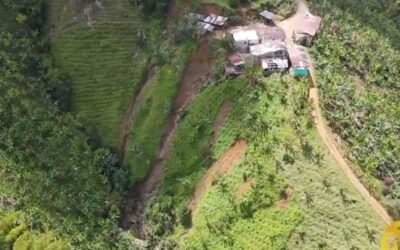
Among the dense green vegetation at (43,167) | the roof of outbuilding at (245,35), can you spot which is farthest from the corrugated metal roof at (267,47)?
the dense green vegetation at (43,167)

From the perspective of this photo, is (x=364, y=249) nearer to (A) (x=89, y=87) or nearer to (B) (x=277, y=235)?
(B) (x=277, y=235)

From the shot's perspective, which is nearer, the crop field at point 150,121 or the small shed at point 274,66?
the small shed at point 274,66

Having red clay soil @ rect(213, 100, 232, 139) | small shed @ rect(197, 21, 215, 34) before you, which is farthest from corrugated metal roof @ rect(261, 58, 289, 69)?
small shed @ rect(197, 21, 215, 34)

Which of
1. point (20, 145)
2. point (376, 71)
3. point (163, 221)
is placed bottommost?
point (163, 221)

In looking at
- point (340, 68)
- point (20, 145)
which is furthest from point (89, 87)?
point (340, 68)

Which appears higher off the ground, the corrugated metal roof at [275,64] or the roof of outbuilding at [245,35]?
the roof of outbuilding at [245,35]

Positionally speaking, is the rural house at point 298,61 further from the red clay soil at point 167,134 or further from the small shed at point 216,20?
the red clay soil at point 167,134

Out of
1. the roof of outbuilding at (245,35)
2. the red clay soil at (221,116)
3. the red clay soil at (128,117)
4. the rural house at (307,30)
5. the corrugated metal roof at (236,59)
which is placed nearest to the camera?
the red clay soil at (221,116)
